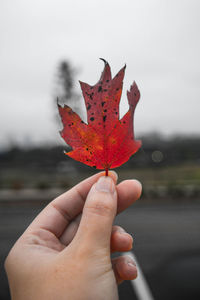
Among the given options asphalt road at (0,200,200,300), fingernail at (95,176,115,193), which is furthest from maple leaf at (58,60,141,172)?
asphalt road at (0,200,200,300)

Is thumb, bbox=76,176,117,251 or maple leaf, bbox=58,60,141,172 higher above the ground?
maple leaf, bbox=58,60,141,172

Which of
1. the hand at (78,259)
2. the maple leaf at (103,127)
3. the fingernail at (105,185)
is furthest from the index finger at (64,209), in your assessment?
the maple leaf at (103,127)

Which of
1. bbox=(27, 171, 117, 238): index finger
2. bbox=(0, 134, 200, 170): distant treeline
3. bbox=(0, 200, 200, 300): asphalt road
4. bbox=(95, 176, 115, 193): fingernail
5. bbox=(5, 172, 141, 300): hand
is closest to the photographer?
bbox=(5, 172, 141, 300): hand

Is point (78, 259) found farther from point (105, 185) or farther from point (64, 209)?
point (64, 209)

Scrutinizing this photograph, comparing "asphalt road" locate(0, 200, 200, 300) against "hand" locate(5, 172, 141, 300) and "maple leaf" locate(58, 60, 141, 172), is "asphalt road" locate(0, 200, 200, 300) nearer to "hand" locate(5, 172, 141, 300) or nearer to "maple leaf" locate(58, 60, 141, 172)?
"hand" locate(5, 172, 141, 300)

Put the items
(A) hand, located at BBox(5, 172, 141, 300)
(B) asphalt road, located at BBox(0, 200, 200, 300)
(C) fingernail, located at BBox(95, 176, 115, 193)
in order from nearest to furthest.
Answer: (A) hand, located at BBox(5, 172, 141, 300) < (C) fingernail, located at BBox(95, 176, 115, 193) < (B) asphalt road, located at BBox(0, 200, 200, 300)

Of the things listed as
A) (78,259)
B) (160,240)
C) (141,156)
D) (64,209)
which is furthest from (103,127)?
(141,156)

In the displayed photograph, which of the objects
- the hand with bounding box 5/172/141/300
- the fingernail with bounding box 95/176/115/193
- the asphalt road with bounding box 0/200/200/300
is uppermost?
the fingernail with bounding box 95/176/115/193

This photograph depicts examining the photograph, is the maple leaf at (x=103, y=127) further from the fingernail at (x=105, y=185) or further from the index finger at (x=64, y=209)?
the index finger at (x=64, y=209)

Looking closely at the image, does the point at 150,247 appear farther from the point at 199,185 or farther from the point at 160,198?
the point at 199,185
